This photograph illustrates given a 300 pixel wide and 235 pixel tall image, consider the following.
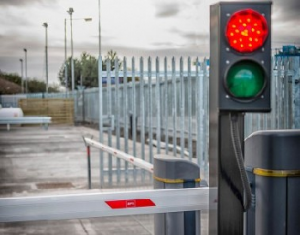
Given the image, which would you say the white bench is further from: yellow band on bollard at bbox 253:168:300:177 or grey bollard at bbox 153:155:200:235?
yellow band on bollard at bbox 253:168:300:177

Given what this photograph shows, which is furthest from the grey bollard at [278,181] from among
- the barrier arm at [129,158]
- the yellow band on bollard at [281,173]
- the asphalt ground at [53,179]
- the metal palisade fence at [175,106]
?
the metal palisade fence at [175,106]

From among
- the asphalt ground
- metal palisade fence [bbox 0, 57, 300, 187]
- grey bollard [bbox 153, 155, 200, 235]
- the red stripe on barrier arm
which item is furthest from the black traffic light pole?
metal palisade fence [bbox 0, 57, 300, 187]

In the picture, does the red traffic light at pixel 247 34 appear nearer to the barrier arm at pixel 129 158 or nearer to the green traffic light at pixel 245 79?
the green traffic light at pixel 245 79

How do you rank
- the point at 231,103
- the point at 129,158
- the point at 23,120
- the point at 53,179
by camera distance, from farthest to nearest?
the point at 23,120
the point at 53,179
the point at 129,158
the point at 231,103

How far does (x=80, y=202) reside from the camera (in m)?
3.19

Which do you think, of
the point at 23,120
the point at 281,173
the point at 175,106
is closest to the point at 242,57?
the point at 281,173

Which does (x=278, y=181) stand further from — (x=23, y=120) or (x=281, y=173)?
(x=23, y=120)

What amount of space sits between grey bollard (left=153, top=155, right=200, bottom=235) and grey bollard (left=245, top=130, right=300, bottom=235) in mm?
495

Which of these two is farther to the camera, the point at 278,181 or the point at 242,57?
the point at 278,181

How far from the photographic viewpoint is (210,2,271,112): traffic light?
7.59 ft

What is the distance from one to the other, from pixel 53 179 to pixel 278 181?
25.3ft

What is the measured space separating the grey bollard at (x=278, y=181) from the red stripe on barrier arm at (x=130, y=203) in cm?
73

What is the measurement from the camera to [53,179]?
1048 centimetres

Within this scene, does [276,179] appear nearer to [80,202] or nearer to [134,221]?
[80,202]
